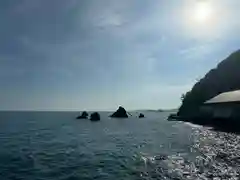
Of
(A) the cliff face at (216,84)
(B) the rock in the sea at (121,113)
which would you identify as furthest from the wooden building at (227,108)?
(B) the rock in the sea at (121,113)

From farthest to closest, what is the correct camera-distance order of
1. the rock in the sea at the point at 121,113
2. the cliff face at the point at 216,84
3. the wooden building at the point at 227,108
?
the rock in the sea at the point at 121,113
the cliff face at the point at 216,84
the wooden building at the point at 227,108

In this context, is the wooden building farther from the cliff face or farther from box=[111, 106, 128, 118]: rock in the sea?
box=[111, 106, 128, 118]: rock in the sea

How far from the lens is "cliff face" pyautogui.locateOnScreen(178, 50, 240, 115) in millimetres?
119938

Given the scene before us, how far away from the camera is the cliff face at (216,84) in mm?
119938

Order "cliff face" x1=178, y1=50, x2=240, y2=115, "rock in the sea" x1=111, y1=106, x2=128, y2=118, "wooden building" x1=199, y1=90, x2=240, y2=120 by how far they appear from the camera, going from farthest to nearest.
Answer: "rock in the sea" x1=111, y1=106, x2=128, y2=118 → "cliff face" x1=178, y1=50, x2=240, y2=115 → "wooden building" x1=199, y1=90, x2=240, y2=120

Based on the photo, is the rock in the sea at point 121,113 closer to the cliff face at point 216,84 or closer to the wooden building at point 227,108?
the cliff face at point 216,84

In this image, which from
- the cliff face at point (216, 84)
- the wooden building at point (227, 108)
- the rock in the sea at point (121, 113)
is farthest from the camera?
the rock in the sea at point (121, 113)

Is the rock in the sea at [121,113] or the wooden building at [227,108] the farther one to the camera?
the rock in the sea at [121,113]

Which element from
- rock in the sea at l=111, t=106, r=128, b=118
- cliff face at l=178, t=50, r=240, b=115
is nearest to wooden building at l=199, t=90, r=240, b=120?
cliff face at l=178, t=50, r=240, b=115

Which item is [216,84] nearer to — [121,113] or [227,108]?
[227,108]

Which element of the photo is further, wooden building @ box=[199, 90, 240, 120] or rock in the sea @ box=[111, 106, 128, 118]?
rock in the sea @ box=[111, 106, 128, 118]

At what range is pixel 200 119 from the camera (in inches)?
3826

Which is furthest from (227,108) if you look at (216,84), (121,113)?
(121,113)

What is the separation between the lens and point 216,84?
413ft
